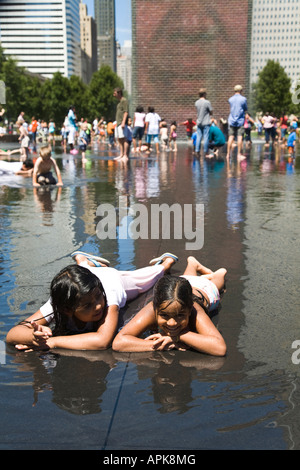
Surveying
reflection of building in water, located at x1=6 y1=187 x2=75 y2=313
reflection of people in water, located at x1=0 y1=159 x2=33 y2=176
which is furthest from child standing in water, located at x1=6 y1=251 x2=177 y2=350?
reflection of people in water, located at x1=0 y1=159 x2=33 y2=176

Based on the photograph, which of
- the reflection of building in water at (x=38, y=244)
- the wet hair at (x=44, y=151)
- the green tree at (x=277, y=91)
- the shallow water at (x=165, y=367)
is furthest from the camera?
the green tree at (x=277, y=91)

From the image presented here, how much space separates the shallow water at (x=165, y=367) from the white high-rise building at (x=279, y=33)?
325 feet

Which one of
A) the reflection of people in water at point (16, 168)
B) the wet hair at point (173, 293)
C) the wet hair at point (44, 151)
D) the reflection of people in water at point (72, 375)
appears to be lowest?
the reflection of people in water at point (72, 375)

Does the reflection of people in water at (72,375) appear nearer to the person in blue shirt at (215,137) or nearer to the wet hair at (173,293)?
the wet hair at (173,293)

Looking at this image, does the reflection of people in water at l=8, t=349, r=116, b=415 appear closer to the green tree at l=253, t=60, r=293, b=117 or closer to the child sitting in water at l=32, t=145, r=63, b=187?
the child sitting in water at l=32, t=145, r=63, b=187

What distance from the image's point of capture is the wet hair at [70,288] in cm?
268

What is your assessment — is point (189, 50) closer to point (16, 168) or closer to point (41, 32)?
point (16, 168)

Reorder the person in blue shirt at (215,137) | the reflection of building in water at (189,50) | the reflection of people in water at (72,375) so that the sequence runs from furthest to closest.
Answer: the reflection of building in water at (189,50) < the person in blue shirt at (215,137) < the reflection of people in water at (72,375)

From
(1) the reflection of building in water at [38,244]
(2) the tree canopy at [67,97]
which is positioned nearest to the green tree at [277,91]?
(2) the tree canopy at [67,97]

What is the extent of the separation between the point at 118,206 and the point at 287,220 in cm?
227

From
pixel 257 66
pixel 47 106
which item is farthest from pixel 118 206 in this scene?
pixel 257 66

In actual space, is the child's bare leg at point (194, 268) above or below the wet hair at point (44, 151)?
below

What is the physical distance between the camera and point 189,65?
97.7 feet

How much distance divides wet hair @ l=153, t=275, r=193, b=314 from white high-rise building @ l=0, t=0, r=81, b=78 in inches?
5465
